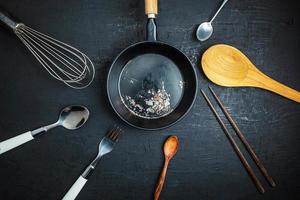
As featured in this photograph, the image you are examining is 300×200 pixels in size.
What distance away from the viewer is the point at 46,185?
824 millimetres

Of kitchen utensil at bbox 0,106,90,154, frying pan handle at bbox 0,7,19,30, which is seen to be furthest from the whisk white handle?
kitchen utensil at bbox 0,106,90,154

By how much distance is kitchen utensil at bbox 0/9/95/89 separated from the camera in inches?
32.3

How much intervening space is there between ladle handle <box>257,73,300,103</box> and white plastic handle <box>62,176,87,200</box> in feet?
1.89

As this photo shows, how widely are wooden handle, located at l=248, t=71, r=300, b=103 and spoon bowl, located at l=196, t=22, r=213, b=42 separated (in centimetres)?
18

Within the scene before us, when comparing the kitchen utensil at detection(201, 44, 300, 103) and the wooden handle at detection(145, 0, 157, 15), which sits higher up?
the kitchen utensil at detection(201, 44, 300, 103)

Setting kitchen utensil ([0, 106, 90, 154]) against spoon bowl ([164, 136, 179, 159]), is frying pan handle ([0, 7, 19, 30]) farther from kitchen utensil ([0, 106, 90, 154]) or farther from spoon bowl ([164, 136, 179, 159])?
spoon bowl ([164, 136, 179, 159])

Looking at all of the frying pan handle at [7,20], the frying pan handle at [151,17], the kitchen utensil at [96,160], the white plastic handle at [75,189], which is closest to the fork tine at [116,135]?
the kitchen utensil at [96,160]

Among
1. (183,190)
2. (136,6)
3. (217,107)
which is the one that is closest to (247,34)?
(217,107)

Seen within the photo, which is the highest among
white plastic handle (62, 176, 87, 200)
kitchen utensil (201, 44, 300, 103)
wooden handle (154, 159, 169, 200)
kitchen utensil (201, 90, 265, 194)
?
kitchen utensil (201, 44, 300, 103)

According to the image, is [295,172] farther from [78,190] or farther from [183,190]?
[78,190]

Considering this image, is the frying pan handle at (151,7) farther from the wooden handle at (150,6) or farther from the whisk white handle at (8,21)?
the whisk white handle at (8,21)

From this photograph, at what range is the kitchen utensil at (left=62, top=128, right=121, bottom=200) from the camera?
0.79m

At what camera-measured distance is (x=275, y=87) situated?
849 mm

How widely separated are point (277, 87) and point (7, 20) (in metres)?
0.78
